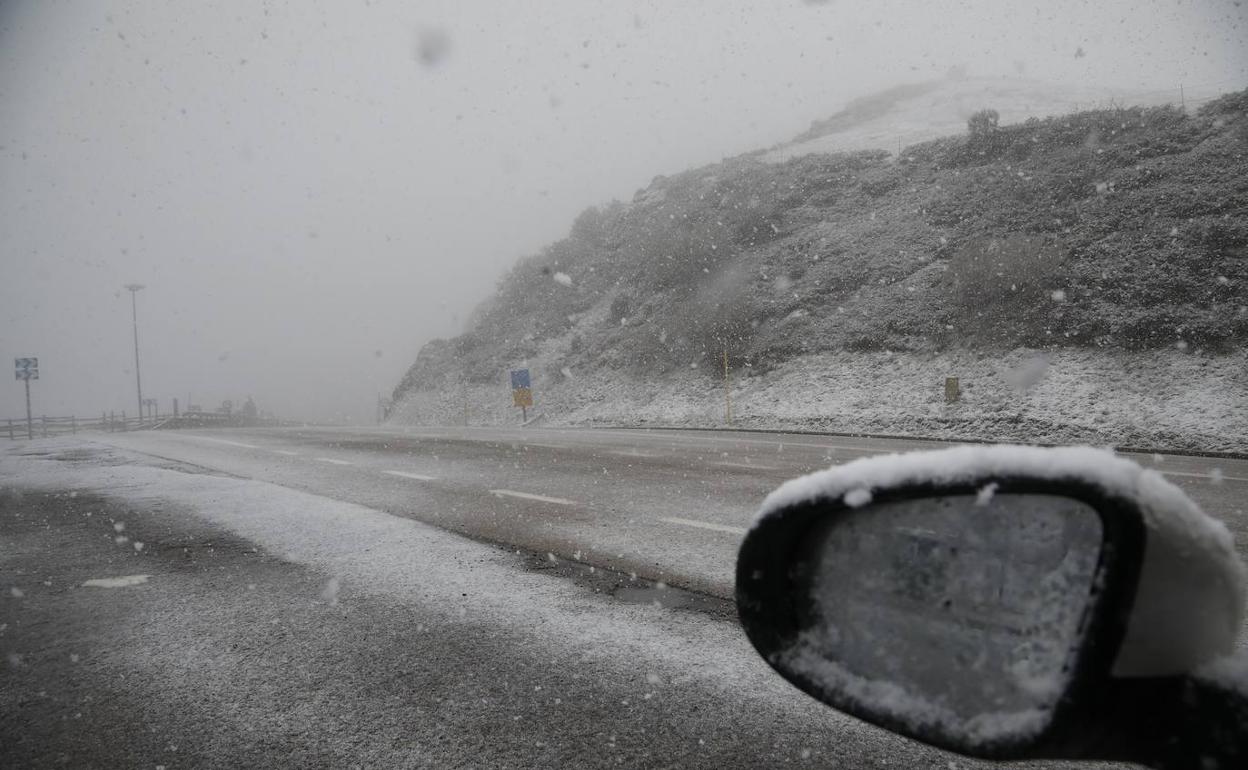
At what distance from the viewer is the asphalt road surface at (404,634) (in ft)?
7.63

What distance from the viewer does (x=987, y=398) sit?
13281mm

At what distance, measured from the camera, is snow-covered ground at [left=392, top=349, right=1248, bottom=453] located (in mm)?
11047

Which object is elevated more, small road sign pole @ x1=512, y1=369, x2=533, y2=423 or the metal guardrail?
small road sign pole @ x1=512, y1=369, x2=533, y2=423

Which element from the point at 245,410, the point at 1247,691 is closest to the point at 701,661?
the point at 1247,691

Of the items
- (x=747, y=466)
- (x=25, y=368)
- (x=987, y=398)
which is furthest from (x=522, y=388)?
(x=25, y=368)

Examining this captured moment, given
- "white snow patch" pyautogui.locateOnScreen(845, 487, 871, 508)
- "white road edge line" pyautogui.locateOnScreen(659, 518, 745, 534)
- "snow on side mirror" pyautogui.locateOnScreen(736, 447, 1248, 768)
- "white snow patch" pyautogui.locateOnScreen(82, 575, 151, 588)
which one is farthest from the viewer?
"white road edge line" pyautogui.locateOnScreen(659, 518, 745, 534)

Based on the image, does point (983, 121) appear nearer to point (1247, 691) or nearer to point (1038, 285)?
point (1038, 285)

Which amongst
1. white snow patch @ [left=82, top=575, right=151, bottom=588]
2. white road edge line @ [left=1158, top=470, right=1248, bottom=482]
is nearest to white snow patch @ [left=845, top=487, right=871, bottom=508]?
white snow patch @ [left=82, top=575, right=151, bottom=588]

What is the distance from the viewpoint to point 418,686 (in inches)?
106

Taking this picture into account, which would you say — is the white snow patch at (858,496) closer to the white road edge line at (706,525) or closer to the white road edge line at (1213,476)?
the white road edge line at (706,525)

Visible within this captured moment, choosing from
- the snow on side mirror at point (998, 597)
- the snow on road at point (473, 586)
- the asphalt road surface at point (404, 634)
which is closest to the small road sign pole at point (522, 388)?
the snow on road at point (473, 586)

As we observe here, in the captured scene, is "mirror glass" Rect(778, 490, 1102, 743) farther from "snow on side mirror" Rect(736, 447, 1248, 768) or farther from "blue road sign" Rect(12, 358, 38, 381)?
"blue road sign" Rect(12, 358, 38, 381)

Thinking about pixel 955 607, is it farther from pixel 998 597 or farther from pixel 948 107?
pixel 948 107

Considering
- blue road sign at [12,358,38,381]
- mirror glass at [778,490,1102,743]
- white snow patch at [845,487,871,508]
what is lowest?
mirror glass at [778,490,1102,743]
